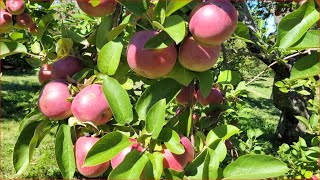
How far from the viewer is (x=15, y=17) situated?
1.46 metres

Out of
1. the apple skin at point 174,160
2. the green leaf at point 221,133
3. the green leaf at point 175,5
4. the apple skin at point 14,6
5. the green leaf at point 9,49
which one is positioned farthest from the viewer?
the apple skin at point 14,6

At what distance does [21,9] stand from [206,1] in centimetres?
91

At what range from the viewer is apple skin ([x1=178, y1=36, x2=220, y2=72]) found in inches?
29.5

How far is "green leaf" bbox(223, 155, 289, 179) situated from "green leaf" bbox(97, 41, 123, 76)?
1.12 ft

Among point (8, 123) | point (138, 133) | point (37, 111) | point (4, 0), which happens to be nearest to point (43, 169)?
point (8, 123)

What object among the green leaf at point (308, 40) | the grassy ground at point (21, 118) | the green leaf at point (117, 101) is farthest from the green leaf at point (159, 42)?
the grassy ground at point (21, 118)

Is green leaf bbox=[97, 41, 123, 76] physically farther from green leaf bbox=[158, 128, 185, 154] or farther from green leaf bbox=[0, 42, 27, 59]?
green leaf bbox=[0, 42, 27, 59]

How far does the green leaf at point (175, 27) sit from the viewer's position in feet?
2.17

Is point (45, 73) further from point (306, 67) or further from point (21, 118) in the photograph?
point (21, 118)

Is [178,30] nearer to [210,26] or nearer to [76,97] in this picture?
[210,26]

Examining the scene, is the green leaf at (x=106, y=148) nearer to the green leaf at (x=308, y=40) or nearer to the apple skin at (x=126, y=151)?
the apple skin at (x=126, y=151)

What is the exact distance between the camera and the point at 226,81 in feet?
3.94

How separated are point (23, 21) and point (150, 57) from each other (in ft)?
2.96

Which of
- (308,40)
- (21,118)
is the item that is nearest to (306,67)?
(308,40)
